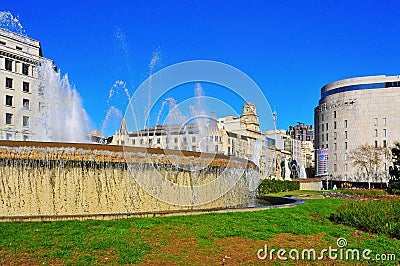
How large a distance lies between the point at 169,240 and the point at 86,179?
378 cm

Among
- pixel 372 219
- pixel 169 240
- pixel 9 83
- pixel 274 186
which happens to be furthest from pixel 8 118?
pixel 372 219

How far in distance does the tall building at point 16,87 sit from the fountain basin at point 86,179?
1506 inches

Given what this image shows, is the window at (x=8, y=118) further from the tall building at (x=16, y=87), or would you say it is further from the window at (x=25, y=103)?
the window at (x=25, y=103)

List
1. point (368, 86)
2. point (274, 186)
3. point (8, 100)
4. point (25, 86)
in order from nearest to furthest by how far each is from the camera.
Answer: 1. point (274, 186)
2. point (8, 100)
3. point (25, 86)
4. point (368, 86)

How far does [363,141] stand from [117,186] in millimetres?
73091

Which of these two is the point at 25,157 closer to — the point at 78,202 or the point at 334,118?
the point at 78,202

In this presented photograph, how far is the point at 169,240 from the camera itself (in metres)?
7.97

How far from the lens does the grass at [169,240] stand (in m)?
6.67

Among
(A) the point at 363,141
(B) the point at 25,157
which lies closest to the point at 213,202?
(B) the point at 25,157

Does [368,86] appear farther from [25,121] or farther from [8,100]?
[8,100]

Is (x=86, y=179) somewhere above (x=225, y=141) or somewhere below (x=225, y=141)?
below

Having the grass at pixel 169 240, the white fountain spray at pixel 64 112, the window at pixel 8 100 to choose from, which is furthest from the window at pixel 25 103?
the grass at pixel 169 240

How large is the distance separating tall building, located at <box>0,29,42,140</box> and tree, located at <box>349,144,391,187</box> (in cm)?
5291

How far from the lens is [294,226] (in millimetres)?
9930
